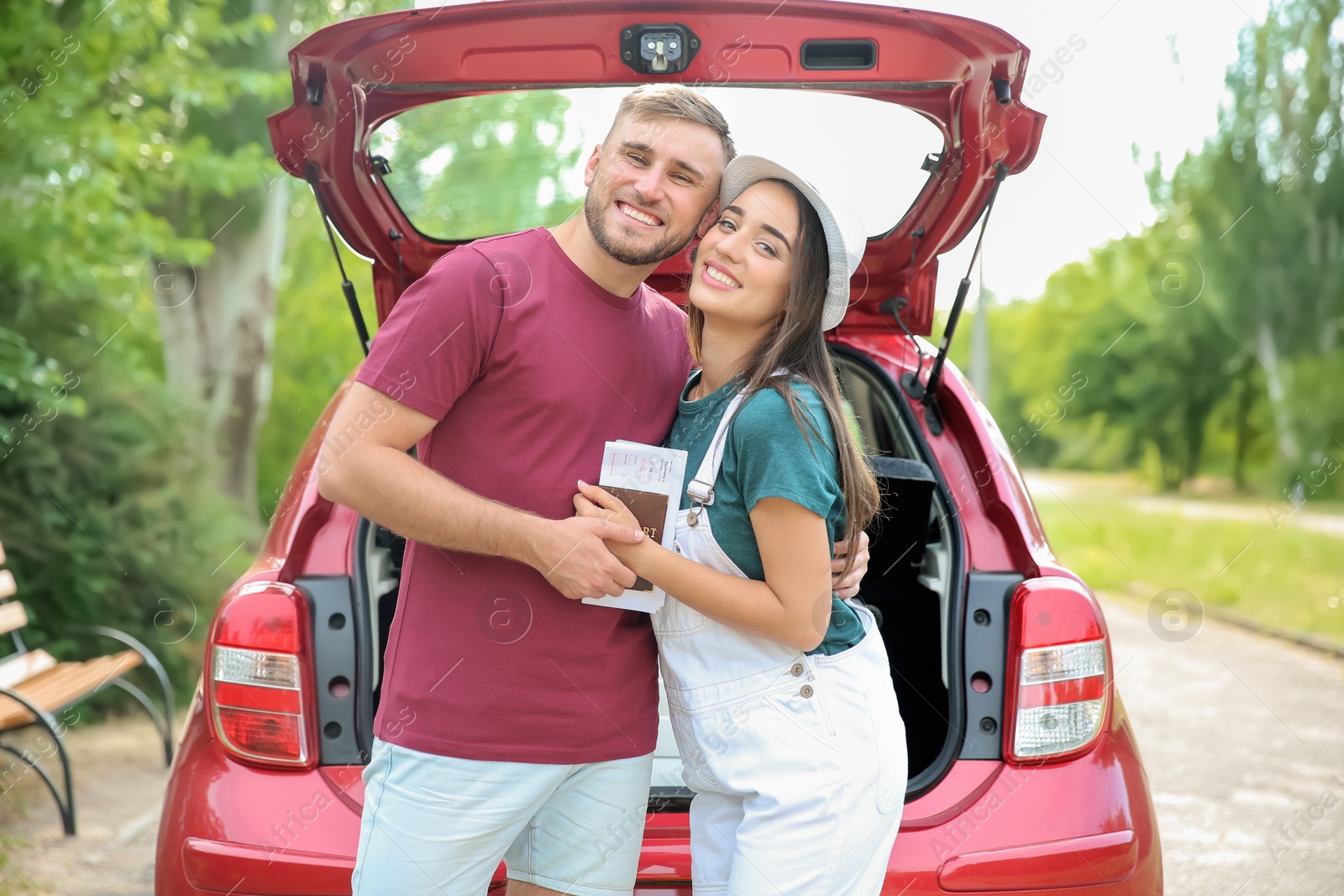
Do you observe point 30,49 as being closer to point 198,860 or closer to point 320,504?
point 320,504

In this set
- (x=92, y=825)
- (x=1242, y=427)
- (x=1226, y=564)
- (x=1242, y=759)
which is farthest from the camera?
(x=1242, y=427)

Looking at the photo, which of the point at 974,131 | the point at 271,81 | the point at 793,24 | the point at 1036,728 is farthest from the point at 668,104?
the point at 271,81

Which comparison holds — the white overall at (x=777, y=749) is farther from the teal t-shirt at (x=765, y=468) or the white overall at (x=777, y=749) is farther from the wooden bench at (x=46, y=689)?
the wooden bench at (x=46, y=689)

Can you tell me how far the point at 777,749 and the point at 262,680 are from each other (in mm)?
1083

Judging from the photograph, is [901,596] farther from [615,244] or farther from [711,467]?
[615,244]

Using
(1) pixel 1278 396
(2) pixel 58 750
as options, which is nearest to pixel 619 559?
(2) pixel 58 750

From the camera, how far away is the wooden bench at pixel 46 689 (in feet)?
12.7

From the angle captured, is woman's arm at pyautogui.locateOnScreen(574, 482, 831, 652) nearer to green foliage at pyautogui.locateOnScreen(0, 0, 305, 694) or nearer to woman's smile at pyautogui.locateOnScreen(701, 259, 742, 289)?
woman's smile at pyautogui.locateOnScreen(701, 259, 742, 289)

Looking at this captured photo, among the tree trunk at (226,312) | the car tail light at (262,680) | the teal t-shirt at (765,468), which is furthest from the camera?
the tree trunk at (226,312)

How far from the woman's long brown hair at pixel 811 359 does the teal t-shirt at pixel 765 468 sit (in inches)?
0.7

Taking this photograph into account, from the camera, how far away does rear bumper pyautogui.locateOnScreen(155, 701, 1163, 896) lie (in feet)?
6.61

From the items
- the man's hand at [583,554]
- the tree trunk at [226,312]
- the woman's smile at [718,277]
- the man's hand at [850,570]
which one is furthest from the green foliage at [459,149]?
the tree trunk at [226,312]

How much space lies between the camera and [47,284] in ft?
18.7

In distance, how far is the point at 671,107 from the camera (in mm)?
1963
